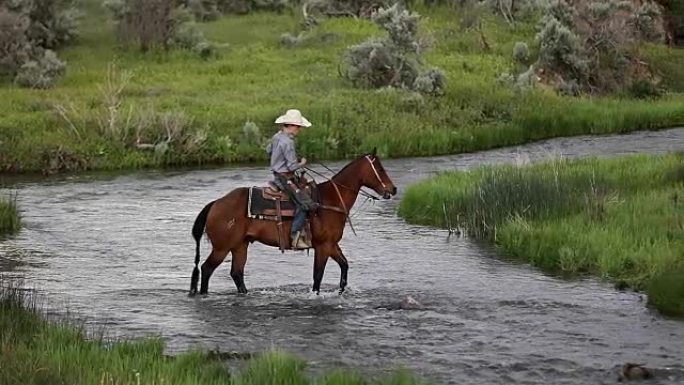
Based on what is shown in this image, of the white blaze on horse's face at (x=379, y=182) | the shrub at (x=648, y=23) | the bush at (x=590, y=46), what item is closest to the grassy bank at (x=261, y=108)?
the bush at (x=590, y=46)

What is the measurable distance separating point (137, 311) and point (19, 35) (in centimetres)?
2378

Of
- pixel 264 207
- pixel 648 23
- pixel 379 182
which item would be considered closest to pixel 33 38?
pixel 648 23

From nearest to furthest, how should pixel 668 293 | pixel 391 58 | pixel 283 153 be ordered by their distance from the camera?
pixel 668 293 < pixel 283 153 < pixel 391 58

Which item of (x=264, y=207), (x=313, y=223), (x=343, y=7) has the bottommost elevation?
(x=313, y=223)

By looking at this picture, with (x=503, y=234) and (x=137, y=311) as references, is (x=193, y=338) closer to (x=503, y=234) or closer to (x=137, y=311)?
(x=137, y=311)

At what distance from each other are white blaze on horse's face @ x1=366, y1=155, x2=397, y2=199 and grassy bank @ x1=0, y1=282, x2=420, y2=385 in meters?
4.23

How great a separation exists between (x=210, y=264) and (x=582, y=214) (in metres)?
6.41

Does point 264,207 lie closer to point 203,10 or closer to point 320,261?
point 320,261

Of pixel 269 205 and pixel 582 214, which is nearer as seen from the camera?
pixel 269 205

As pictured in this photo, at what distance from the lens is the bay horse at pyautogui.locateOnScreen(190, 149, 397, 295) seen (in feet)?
48.7

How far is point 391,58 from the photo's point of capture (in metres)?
36.5

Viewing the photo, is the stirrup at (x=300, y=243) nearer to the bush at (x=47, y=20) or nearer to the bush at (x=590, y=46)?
the bush at (x=47, y=20)

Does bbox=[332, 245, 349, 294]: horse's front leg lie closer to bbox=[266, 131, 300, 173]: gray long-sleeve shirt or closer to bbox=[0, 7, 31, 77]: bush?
bbox=[266, 131, 300, 173]: gray long-sleeve shirt

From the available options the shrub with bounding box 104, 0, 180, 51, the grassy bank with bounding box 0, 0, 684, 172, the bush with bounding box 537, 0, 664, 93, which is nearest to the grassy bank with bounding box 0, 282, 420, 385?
the grassy bank with bounding box 0, 0, 684, 172
